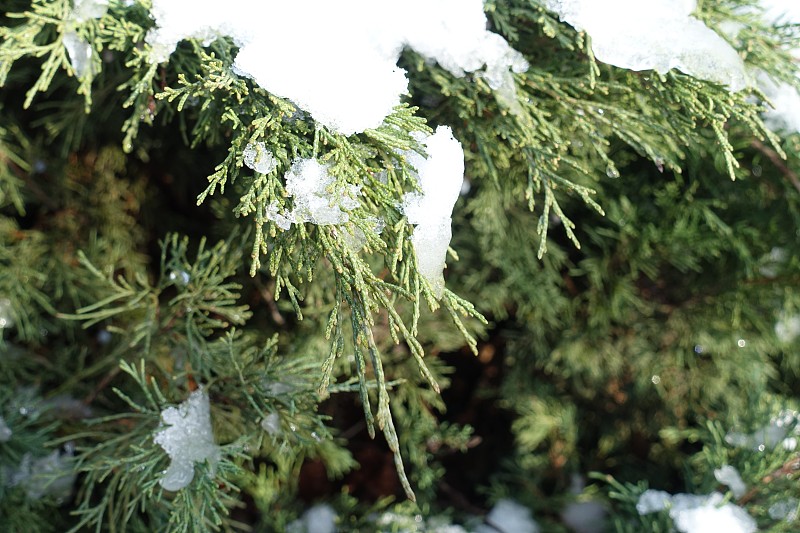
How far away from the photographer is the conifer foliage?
0.94 metres

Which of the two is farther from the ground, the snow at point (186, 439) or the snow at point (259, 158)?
the snow at point (259, 158)

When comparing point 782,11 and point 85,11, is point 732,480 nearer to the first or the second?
point 782,11

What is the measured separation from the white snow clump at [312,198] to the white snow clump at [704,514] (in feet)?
3.04

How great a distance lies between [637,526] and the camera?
1.49 meters

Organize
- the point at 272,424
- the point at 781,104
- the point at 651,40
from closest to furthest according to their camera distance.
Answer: the point at 651,40 < the point at 272,424 < the point at 781,104

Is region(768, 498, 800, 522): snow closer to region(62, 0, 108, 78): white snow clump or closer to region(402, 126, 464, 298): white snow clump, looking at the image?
region(402, 126, 464, 298): white snow clump

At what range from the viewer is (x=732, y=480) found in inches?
53.9

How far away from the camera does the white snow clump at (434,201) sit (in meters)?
0.93

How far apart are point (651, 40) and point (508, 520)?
123 cm

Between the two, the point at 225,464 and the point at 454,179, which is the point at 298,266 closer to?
the point at 454,179

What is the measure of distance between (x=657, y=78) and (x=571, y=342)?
83cm

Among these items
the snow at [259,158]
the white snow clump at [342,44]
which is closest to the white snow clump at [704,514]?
the white snow clump at [342,44]

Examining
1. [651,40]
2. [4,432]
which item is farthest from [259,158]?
[4,432]

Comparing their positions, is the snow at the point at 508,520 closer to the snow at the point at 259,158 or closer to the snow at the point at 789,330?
the snow at the point at 789,330
